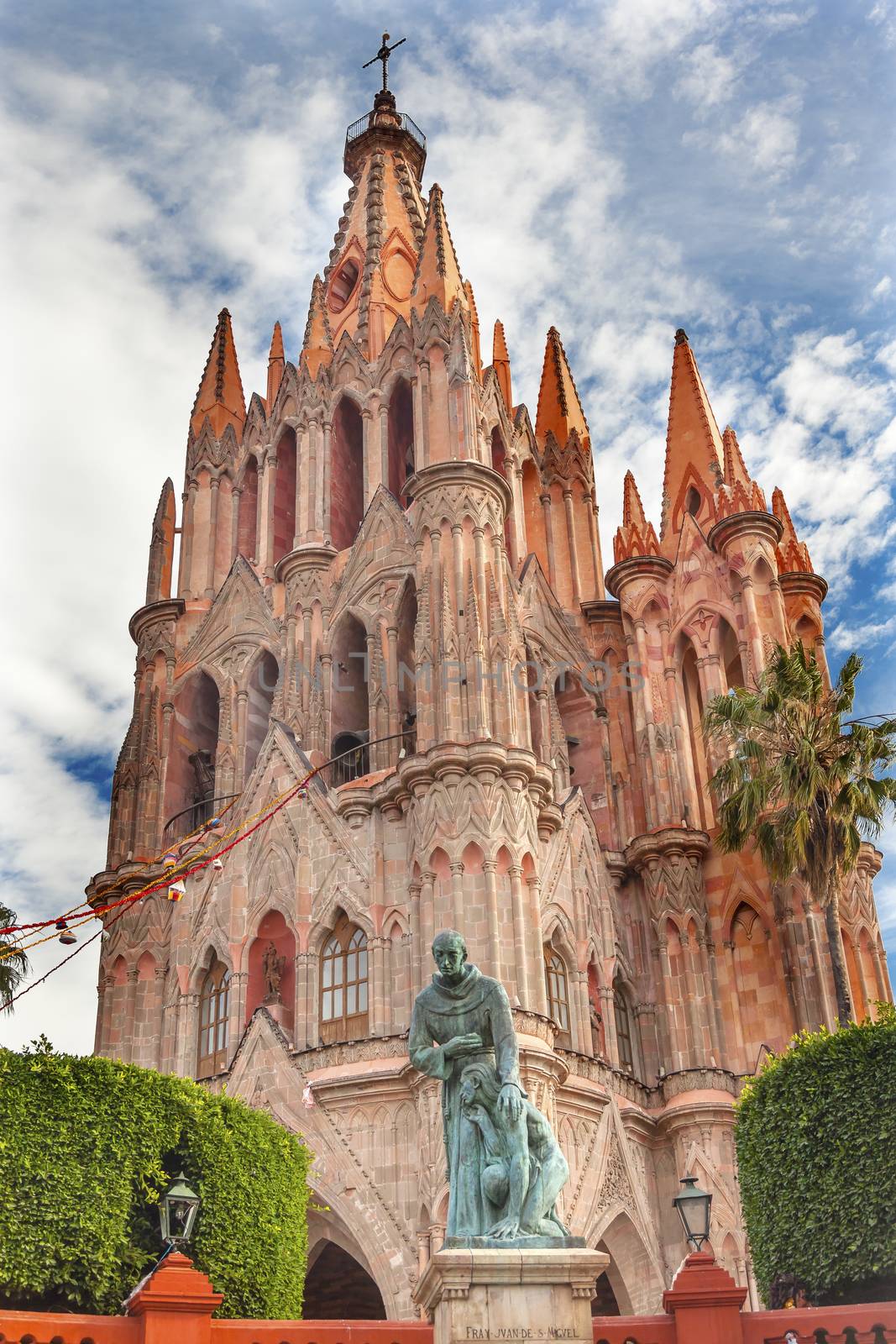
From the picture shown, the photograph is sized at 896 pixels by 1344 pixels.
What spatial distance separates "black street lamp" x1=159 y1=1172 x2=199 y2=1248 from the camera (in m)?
15.5

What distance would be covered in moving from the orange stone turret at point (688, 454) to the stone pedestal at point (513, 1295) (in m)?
26.0

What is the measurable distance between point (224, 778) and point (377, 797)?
5323 millimetres

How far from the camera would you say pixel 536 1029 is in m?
27.0

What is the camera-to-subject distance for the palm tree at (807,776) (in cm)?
2581

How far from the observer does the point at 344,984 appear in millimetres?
29609

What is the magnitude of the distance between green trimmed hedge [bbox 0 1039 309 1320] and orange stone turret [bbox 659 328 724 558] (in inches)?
→ 805

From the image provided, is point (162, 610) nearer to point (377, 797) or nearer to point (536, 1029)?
point (377, 797)

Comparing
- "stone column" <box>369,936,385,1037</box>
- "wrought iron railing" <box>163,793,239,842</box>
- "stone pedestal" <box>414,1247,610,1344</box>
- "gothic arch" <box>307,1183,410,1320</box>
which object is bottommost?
"stone pedestal" <box>414,1247,610,1344</box>

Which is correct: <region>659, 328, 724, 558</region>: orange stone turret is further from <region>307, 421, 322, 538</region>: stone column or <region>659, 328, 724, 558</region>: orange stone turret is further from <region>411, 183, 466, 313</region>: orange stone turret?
<region>307, 421, 322, 538</region>: stone column

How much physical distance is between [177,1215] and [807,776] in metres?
13.8

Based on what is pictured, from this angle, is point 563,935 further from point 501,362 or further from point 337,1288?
point 501,362

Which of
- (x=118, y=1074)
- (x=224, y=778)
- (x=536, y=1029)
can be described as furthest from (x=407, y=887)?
(x=118, y=1074)

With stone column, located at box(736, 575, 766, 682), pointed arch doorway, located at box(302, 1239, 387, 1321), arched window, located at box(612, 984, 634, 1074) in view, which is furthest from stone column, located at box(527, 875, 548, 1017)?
stone column, located at box(736, 575, 766, 682)

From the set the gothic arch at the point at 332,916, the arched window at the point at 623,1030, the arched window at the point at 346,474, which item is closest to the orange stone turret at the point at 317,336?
the arched window at the point at 346,474
